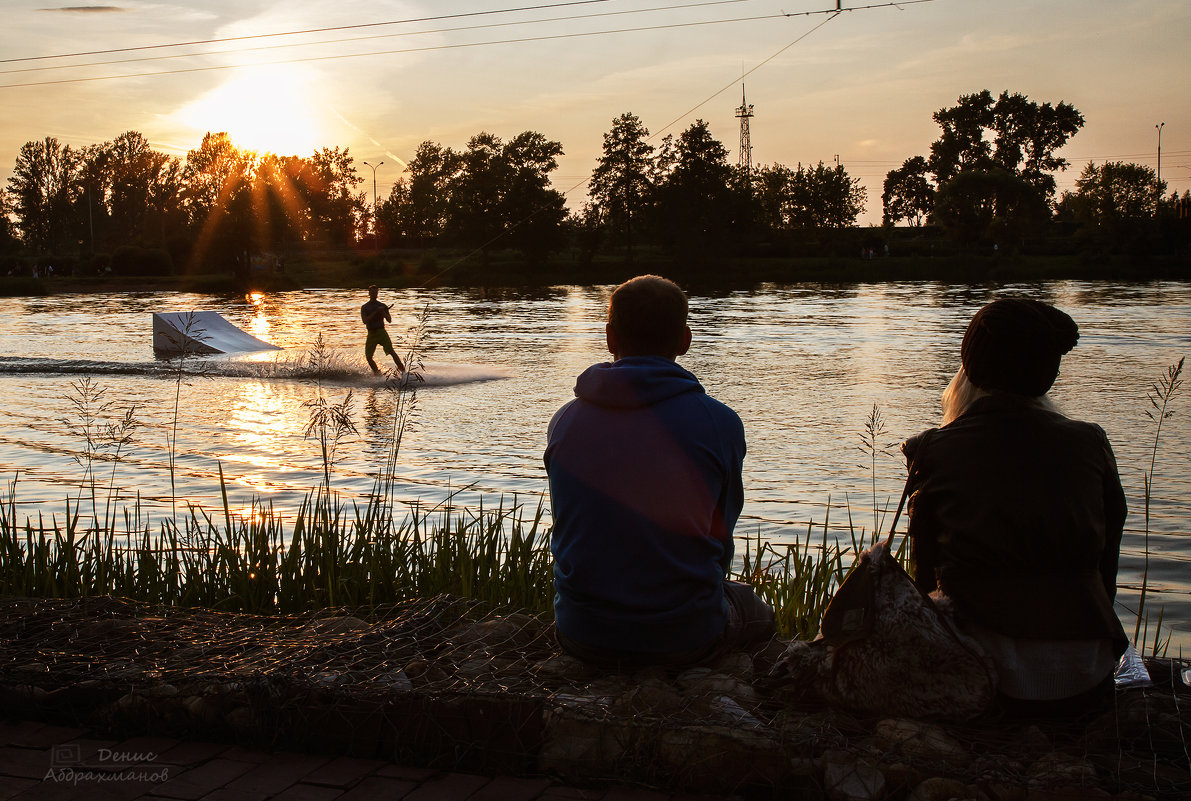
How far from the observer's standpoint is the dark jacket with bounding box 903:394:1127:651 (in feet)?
11.0

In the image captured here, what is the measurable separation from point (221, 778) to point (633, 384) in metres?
1.90

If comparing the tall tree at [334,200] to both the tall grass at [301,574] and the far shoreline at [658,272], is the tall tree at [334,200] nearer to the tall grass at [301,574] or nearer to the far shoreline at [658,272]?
the far shoreline at [658,272]

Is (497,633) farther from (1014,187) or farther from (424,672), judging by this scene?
(1014,187)

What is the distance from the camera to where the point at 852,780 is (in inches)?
130

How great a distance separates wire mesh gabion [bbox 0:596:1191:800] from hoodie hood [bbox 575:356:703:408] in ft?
3.34

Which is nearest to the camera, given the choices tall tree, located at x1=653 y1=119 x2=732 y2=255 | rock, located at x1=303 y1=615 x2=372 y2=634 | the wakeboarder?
rock, located at x1=303 y1=615 x2=372 y2=634

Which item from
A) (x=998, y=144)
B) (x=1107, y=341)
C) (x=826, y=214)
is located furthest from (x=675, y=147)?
(x=1107, y=341)

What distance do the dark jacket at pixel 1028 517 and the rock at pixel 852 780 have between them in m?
0.61

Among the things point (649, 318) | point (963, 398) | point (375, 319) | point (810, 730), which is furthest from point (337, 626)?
point (375, 319)

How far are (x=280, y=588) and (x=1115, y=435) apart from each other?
14985 millimetres

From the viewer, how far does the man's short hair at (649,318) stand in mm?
3949

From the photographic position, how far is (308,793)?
343cm

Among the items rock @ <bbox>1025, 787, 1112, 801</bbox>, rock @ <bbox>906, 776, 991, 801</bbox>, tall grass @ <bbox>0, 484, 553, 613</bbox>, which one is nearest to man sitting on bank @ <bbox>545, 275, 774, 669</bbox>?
rock @ <bbox>906, 776, 991, 801</bbox>

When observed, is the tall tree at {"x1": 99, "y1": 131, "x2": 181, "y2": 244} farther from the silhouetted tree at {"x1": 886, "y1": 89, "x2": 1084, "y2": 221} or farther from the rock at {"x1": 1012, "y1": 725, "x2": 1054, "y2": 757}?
the rock at {"x1": 1012, "y1": 725, "x2": 1054, "y2": 757}
